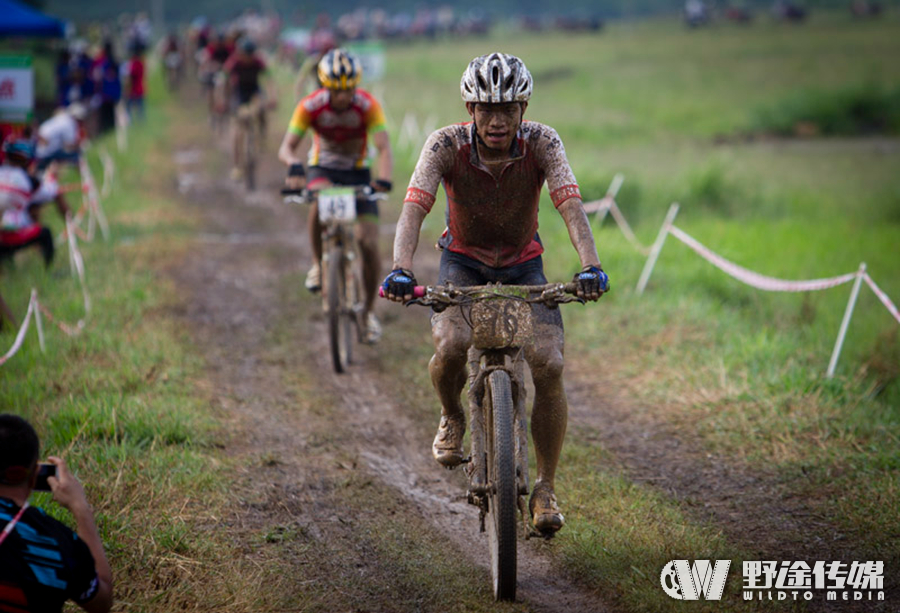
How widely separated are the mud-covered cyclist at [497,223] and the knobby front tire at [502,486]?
274 mm

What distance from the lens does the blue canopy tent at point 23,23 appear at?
16.6 m

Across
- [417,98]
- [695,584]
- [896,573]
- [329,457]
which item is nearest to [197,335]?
[329,457]

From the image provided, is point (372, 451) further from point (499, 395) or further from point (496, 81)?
point (496, 81)

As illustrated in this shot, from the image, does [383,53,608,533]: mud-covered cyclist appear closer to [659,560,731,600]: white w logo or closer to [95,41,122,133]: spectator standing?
[659,560,731,600]: white w logo

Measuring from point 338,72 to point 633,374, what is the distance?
A: 3.67 m

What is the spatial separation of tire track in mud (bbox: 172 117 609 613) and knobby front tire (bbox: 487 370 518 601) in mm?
249

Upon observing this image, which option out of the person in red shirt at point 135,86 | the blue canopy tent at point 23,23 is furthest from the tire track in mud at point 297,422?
the person in red shirt at point 135,86

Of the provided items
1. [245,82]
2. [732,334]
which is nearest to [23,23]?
[245,82]

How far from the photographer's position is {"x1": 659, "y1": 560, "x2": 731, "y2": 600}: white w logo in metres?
4.57

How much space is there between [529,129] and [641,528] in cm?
231

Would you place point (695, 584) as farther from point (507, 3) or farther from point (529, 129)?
point (507, 3)

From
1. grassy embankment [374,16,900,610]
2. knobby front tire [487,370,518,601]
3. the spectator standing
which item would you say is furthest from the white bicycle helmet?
the spectator standing

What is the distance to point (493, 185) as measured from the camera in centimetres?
497

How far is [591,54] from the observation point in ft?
168
